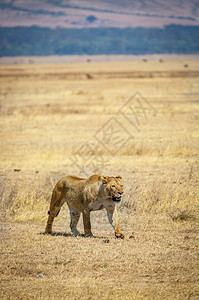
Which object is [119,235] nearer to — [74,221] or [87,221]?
[87,221]

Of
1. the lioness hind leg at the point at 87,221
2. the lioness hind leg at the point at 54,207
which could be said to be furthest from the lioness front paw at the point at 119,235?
the lioness hind leg at the point at 54,207

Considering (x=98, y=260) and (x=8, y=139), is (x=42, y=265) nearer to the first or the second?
(x=98, y=260)

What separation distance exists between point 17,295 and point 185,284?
205 centimetres

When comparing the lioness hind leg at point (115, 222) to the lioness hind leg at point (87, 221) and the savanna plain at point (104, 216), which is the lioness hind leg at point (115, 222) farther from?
the lioness hind leg at point (87, 221)

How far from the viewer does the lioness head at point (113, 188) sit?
852 centimetres

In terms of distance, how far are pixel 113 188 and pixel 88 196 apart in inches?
20.9

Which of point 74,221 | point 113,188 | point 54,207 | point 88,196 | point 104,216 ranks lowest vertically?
point 104,216

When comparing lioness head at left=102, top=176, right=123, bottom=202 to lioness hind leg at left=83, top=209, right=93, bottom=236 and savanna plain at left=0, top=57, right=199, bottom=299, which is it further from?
savanna plain at left=0, top=57, right=199, bottom=299

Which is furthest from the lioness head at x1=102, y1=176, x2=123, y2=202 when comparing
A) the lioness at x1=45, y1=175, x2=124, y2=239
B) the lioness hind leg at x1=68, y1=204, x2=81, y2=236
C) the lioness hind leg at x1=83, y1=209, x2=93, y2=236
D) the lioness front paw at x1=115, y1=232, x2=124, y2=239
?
the lioness hind leg at x1=68, y1=204, x2=81, y2=236

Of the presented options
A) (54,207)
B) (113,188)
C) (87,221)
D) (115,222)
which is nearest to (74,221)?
(54,207)

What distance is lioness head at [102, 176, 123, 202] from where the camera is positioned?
8516 millimetres

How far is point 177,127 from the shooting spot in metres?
23.8

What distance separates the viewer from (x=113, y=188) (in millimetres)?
8586

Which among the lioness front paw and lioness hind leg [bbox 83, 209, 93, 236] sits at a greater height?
lioness hind leg [bbox 83, 209, 93, 236]
